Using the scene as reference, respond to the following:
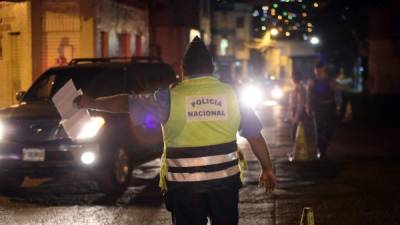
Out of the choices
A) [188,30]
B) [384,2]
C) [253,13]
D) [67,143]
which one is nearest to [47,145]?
[67,143]

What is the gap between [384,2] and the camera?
89.2 feet

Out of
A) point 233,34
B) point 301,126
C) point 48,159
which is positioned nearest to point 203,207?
point 48,159

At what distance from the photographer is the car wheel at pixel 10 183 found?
33.2 ft

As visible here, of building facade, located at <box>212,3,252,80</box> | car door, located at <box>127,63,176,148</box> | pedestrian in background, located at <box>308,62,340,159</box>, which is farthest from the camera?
building facade, located at <box>212,3,252,80</box>

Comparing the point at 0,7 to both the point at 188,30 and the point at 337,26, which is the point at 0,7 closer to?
the point at 188,30

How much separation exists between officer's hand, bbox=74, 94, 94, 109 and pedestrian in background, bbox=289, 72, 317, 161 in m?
7.94

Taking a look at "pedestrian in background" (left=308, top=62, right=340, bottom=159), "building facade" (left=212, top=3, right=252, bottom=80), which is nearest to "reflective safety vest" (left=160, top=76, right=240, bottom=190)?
"pedestrian in background" (left=308, top=62, right=340, bottom=159)

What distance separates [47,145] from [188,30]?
2636 centimetres

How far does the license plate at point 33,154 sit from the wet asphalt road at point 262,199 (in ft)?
1.90

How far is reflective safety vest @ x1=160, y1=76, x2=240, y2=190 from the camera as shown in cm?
460

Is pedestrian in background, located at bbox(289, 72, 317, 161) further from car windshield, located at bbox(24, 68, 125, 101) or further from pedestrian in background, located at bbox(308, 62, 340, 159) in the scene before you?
car windshield, located at bbox(24, 68, 125, 101)

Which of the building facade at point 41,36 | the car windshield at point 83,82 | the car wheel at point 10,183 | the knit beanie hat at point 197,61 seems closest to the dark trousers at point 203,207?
the knit beanie hat at point 197,61

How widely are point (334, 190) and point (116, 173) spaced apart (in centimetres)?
304

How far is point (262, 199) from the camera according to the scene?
923 cm
